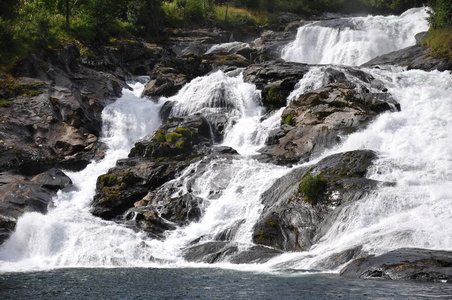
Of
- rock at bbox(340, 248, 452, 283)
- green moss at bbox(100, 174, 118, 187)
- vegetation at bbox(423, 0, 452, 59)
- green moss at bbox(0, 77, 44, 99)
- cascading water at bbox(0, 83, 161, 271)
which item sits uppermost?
vegetation at bbox(423, 0, 452, 59)

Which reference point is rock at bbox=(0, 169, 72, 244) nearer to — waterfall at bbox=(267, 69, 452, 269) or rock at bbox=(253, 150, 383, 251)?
rock at bbox=(253, 150, 383, 251)

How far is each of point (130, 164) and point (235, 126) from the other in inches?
299

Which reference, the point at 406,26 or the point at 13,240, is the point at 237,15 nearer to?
the point at 406,26

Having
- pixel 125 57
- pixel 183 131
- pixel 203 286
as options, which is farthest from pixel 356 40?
pixel 203 286

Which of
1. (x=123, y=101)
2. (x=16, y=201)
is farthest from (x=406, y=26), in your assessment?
(x=16, y=201)

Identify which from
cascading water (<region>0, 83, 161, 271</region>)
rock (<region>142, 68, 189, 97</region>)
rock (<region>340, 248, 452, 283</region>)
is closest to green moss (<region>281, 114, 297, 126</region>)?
rock (<region>142, 68, 189, 97</region>)

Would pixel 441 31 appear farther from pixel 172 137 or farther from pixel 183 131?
pixel 172 137

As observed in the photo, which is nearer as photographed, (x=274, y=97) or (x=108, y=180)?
(x=108, y=180)

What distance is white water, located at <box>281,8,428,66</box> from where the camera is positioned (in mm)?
39375

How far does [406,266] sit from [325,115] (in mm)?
14657

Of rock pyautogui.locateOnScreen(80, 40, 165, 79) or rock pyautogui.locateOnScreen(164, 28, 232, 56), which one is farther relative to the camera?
rock pyautogui.locateOnScreen(164, 28, 232, 56)

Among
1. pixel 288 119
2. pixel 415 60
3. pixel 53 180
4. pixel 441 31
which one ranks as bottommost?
pixel 53 180

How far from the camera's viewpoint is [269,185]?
22.2 m

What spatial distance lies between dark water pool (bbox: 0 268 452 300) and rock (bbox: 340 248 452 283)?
540 millimetres
